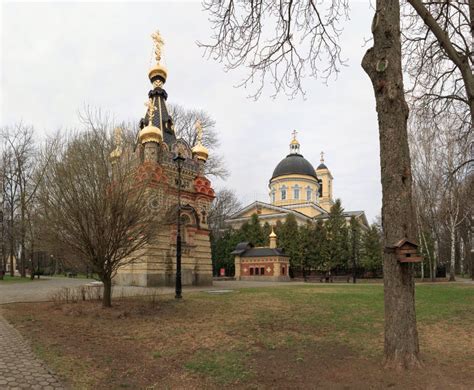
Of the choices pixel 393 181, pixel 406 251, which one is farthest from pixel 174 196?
pixel 406 251

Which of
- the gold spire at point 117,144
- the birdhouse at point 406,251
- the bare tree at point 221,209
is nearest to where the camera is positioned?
the birdhouse at point 406,251

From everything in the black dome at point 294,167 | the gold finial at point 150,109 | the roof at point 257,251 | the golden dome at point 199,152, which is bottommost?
the roof at point 257,251

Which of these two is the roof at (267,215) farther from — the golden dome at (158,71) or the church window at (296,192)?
the golden dome at (158,71)

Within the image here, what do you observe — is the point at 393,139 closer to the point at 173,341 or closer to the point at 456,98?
the point at 173,341

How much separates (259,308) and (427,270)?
37.5m

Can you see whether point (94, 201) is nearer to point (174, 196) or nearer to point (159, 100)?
point (174, 196)

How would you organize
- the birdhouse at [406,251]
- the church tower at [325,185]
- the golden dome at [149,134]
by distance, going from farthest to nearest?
the church tower at [325,185] → the golden dome at [149,134] → the birdhouse at [406,251]

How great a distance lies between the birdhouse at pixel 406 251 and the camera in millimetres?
5359

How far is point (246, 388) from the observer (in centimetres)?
538

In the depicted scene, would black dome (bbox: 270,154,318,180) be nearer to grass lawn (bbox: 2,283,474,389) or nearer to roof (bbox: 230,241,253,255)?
roof (bbox: 230,241,253,255)

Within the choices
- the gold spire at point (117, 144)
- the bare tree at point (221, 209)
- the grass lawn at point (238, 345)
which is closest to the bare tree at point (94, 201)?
the gold spire at point (117, 144)

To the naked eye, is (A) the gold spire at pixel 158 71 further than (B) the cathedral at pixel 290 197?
No

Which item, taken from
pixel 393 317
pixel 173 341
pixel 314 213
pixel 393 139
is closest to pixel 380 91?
pixel 393 139

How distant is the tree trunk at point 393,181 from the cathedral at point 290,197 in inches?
1838
